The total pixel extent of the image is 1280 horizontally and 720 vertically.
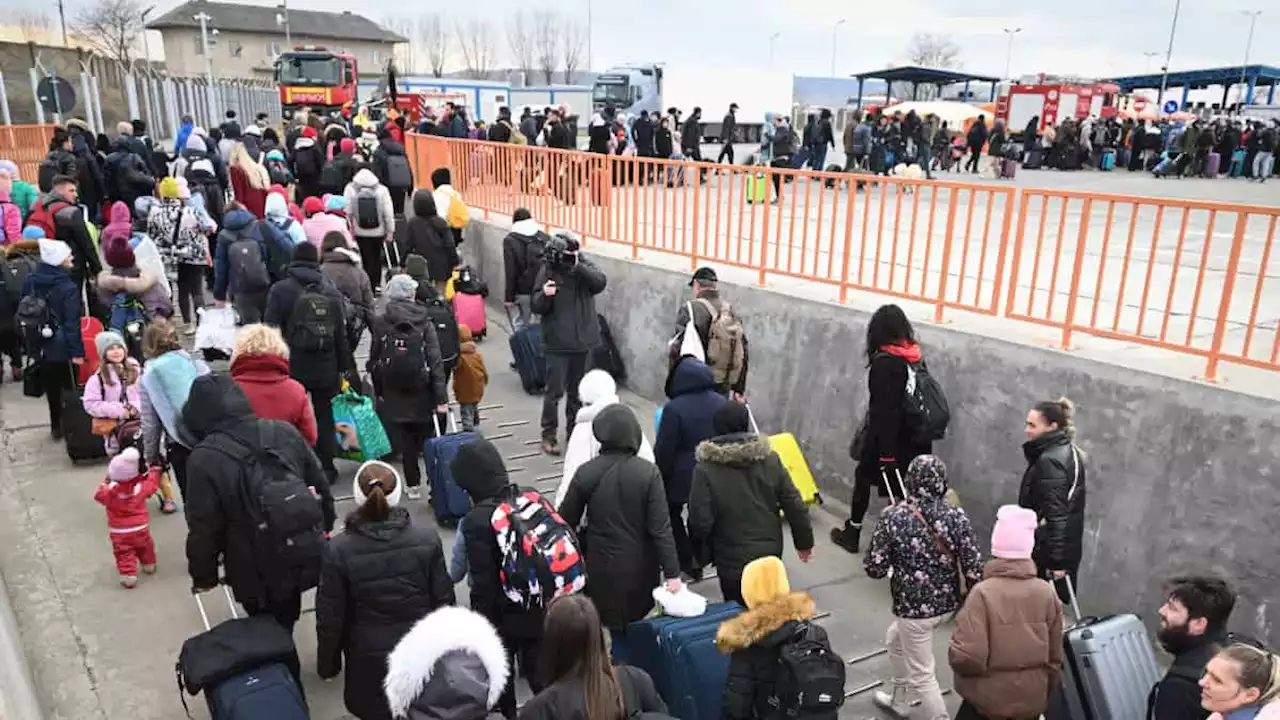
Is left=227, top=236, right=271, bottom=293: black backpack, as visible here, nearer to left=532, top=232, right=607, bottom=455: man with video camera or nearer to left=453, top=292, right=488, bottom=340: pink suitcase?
left=453, top=292, right=488, bottom=340: pink suitcase

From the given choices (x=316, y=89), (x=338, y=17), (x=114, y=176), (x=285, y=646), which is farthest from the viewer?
(x=338, y=17)

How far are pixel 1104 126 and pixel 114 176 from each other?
80.6 ft

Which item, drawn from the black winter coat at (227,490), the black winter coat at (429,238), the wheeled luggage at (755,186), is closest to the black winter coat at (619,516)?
the black winter coat at (227,490)

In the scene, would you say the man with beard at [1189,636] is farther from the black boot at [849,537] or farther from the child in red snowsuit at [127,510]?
the child in red snowsuit at [127,510]

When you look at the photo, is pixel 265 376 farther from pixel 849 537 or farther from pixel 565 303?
pixel 849 537

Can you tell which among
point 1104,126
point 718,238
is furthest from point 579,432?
point 1104,126

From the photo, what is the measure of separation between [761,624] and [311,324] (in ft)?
13.7

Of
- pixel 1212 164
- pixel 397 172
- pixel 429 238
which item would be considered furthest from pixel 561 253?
pixel 1212 164

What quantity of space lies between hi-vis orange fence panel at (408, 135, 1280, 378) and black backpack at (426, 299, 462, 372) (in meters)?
2.75

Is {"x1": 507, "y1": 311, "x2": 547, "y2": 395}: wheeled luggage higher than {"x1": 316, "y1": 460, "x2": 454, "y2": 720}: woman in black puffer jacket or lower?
lower

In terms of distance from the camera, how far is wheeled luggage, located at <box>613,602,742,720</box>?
12.6ft

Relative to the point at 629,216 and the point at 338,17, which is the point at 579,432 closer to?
the point at 629,216

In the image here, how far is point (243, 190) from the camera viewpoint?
1080cm

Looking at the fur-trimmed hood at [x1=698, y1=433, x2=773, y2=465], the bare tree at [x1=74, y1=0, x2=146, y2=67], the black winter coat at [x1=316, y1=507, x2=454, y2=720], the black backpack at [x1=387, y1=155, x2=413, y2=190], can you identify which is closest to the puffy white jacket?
the fur-trimmed hood at [x1=698, y1=433, x2=773, y2=465]
